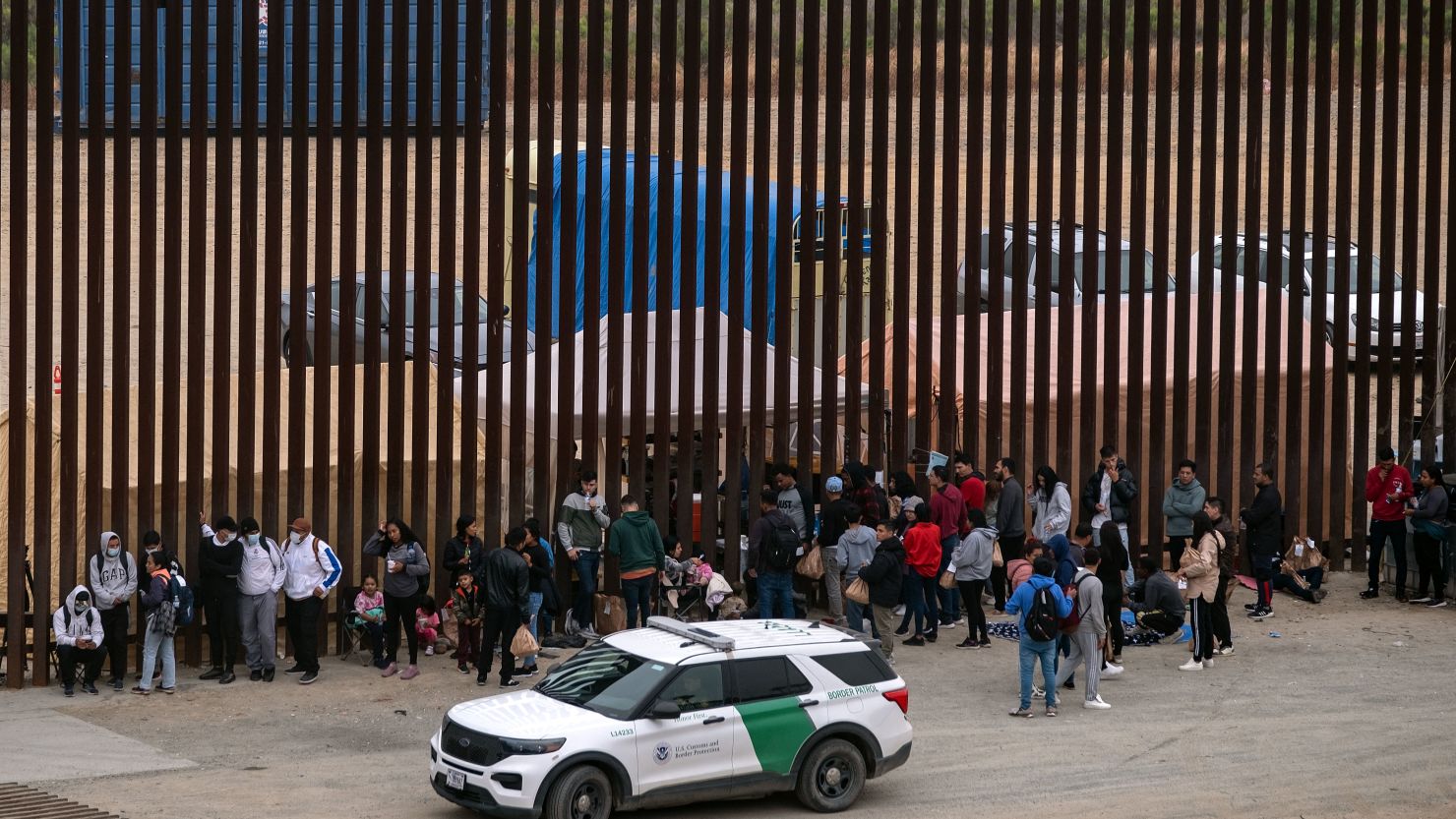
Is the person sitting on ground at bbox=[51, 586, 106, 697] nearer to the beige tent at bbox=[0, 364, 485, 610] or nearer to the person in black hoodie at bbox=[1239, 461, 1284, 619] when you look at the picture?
the beige tent at bbox=[0, 364, 485, 610]

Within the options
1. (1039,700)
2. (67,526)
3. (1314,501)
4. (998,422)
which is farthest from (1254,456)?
(67,526)

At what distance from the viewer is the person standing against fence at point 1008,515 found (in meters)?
17.5

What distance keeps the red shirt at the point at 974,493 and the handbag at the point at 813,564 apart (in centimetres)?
164

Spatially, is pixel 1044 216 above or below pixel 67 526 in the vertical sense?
above

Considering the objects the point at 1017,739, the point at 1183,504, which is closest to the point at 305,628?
the point at 1017,739

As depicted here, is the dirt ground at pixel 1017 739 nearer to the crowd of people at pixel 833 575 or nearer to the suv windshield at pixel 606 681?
the crowd of people at pixel 833 575

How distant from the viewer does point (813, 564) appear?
17.1 m

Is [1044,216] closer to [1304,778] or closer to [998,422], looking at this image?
[998,422]

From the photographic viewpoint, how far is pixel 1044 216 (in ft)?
61.6

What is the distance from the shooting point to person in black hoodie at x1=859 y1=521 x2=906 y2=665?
52.4 feet

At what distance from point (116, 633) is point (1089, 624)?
8.44 metres

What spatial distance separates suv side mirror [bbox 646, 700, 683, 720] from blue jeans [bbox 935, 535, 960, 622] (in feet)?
19.4

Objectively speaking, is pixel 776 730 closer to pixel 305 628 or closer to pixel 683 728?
pixel 683 728

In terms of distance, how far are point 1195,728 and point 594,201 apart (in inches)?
300
